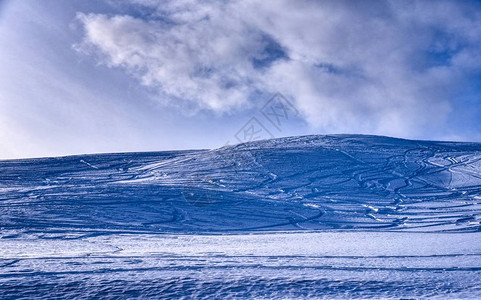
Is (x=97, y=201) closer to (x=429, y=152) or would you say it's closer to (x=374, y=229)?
(x=374, y=229)

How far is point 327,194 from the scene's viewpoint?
1142 cm

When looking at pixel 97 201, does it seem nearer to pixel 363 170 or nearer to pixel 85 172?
pixel 85 172

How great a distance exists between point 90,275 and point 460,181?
12.7 metres

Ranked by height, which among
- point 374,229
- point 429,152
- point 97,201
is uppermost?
point 429,152

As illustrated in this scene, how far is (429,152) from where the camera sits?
18.5 metres

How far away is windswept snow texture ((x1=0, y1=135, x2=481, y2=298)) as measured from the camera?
354 cm

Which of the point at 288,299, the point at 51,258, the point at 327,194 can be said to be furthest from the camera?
the point at 327,194

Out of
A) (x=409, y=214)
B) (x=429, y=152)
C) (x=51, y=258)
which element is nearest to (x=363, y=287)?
(x=51, y=258)

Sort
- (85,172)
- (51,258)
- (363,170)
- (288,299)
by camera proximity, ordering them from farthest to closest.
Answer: (85,172), (363,170), (51,258), (288,299)

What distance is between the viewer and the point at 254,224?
27.6 ft

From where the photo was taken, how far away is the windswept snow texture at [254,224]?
354cm

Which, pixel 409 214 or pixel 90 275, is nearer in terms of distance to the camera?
pixel 90 275

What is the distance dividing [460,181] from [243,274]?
11.7 meters

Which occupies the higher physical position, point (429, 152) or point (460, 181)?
point (429, 152)
